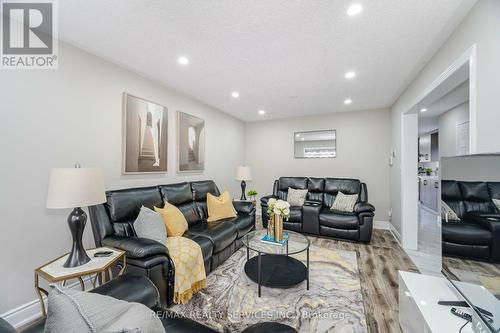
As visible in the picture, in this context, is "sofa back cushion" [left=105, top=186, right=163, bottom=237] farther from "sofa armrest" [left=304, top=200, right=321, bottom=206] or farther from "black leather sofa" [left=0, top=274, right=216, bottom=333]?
"sofa armrest" [left=304, top=200, right=321, bottom=206]

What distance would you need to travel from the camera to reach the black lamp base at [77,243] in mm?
1643

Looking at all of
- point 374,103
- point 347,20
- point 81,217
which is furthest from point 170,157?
point 374,103

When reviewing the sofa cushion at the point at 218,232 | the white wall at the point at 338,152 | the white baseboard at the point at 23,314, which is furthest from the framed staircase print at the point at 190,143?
the white baseboard at the point at 23,314

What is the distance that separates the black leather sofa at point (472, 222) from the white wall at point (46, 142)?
3276 millimetres

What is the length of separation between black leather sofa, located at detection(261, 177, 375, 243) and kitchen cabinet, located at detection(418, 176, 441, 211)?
322cm

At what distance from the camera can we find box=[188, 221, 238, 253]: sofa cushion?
2554 millimetres

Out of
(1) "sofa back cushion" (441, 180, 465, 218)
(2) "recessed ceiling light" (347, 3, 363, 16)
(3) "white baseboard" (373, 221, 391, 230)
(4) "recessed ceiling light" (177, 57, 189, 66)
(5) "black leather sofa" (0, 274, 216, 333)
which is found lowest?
(3) "white baseboard" (373, 221, 391, 230)

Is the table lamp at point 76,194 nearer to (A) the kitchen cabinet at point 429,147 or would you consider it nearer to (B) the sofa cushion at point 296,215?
(B) the sofa cushion at point 296,215

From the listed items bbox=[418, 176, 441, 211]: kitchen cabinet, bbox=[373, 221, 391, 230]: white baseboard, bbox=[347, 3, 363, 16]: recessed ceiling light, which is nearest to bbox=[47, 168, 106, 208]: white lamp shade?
bbox=[347, 3, 363, 16]: recessed ceiling light

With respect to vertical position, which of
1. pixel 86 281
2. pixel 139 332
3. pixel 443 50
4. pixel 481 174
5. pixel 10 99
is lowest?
pixel 86 281

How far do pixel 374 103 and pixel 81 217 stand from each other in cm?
487

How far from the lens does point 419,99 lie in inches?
106

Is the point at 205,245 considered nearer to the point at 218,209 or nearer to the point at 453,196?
the point at 218,209

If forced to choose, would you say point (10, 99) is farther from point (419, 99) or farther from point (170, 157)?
point (419, 99)
